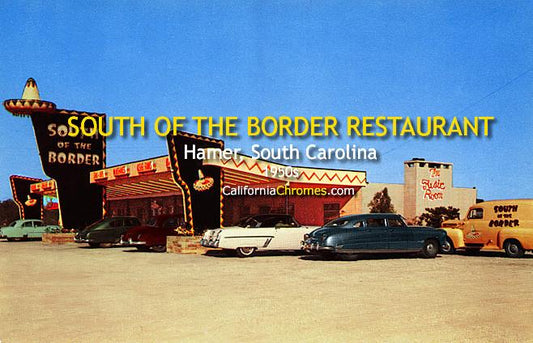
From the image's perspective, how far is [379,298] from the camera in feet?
31.0

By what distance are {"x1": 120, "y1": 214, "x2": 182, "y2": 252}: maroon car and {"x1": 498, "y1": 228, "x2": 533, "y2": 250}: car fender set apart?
41.1 feet

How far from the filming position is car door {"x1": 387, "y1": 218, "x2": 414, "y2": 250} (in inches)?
706

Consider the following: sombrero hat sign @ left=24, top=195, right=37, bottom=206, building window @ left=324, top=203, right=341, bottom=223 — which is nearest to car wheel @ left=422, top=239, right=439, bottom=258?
building window @ left=324, top=203, right=341, bottom=223

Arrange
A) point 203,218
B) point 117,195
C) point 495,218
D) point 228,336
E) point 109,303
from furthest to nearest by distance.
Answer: point 117,195
point 203,218
point 495,218
point 109,303
point 228,336

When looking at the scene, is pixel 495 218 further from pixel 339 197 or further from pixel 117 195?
pixel 117 195

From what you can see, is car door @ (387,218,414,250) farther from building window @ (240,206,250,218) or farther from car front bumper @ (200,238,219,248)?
building window @ (240,206,250,218)

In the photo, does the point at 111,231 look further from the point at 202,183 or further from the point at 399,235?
the point at 399,235

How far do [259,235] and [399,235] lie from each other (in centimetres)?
463

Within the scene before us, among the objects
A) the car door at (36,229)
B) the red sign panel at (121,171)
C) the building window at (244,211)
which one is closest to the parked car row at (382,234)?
the red sign panel at (121,171)

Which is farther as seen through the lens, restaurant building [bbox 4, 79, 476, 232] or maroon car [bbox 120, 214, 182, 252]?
restaurant building [bbox 4, 79, 476, 232]

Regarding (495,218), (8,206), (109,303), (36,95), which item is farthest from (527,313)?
(8,206)

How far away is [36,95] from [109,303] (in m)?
35.0

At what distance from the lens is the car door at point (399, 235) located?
17938 mm

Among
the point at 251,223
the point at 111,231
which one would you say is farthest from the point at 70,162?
the point at 251,223
